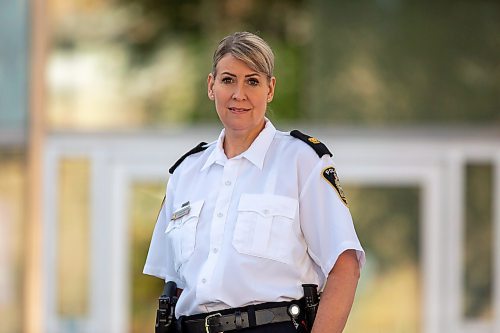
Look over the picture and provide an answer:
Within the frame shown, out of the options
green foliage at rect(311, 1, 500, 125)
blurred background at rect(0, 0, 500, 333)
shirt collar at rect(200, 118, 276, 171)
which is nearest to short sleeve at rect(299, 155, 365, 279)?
shirt collar at rect(200, 118, 276, 171)

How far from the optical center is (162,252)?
362 cm

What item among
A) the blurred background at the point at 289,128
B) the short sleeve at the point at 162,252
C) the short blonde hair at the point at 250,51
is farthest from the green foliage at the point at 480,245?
the short blonde hair at the point at 250,51

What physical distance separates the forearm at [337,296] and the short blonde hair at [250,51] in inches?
22.1

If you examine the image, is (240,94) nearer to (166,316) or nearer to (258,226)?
(258,226)

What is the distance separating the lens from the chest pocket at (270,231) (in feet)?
10.7

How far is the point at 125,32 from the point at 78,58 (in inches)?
15.0

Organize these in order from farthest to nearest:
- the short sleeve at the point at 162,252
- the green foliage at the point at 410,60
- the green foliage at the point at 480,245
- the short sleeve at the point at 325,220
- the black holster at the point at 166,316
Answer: the green foliage at the point at 410,60, the green foliage at the point at 480,245, the short sleeve at the point at 162,252, the black holster at the point at 166,316, the short sleeve at the point at 325,220

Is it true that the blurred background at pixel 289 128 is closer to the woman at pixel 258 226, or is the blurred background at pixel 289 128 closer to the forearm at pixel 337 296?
the woman at pixel 258 226

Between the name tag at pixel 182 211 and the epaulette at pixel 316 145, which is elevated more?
the epaulette at pixel 316 145

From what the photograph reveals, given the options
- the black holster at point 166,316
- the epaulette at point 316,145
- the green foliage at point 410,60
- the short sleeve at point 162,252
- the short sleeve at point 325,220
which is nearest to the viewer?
the short sleeve at point 325,220

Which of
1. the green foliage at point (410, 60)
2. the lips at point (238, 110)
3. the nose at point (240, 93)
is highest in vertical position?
the green foliage at point (410, 60)

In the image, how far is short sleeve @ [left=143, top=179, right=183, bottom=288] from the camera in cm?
356

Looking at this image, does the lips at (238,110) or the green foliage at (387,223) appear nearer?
the lips at (238,110)

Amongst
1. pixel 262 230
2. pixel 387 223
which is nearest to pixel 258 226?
pixel 262 230
